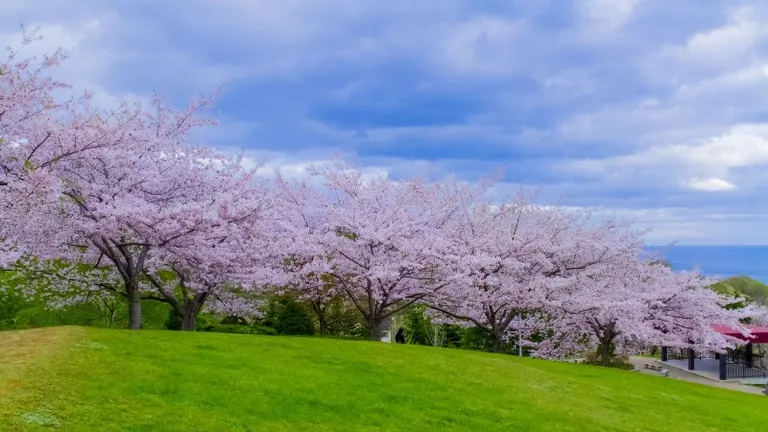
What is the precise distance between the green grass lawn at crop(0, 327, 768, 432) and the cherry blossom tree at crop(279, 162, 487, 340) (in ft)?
17.5

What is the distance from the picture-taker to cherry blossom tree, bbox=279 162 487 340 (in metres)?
24.5

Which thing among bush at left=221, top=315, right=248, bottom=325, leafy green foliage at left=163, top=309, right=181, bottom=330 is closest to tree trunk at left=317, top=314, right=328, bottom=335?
bush at left=221, top=315, right=248, bottom=325

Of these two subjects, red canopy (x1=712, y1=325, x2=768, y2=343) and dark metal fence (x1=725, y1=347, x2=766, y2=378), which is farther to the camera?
dark metal fence (x1=725, y1=347, x2=766, y2=378)

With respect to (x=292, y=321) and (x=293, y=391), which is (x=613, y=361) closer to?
(x=292, y=321)

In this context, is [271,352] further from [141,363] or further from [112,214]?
[112,214]

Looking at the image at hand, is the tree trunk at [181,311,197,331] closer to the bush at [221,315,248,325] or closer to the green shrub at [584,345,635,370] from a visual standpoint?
the bush at [221,315,248,325]

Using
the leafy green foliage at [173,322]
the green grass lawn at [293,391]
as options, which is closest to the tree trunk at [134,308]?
the green grass lawn at [293,391]

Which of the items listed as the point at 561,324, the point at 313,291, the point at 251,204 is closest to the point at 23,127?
the point at 251,204

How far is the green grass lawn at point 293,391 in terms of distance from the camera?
32.6 feet

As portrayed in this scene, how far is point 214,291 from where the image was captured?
2505 cm

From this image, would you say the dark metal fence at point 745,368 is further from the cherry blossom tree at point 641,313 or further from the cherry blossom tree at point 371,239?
the cherry blossom tree at point 371,239

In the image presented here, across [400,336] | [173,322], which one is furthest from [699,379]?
[173,322]

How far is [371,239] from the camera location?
80.3 feet

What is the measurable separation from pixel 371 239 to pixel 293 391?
12.6 m
